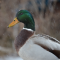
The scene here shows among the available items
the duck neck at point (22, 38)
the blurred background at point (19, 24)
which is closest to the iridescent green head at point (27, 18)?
the duck neck at point (22, 38)

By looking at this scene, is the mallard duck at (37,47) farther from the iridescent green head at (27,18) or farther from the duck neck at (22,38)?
the iridescent green head at (27,18)

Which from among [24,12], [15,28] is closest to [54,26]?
[15,28]

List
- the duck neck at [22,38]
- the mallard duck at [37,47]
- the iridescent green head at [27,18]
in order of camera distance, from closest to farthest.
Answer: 1. the mallard duck at [37,47]
2. the duck neck at [22,38]
3. the iridescent green head at [27,18]

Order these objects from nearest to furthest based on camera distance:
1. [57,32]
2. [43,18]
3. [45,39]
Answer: [45,39] → [43,18] → [57,32]

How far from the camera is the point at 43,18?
4.68 meters

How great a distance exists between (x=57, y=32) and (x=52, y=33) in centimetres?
24

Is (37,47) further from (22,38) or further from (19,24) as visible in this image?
(19,24)

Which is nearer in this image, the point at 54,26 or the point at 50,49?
the point at 50,49

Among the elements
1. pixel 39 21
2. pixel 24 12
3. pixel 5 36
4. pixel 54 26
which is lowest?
pixel 24 12


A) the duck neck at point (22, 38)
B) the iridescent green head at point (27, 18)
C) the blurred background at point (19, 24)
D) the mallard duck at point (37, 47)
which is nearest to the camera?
the mallard duck at point (37, 47)

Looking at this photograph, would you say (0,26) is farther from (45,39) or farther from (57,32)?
(45,39)

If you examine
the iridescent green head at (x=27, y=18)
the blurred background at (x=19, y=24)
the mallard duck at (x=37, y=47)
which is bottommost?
the mallard duck at (x=37, y=47)

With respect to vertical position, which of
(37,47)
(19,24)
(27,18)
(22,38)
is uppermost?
(19,24)

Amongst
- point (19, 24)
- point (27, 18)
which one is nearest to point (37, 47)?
point (27, 18)
